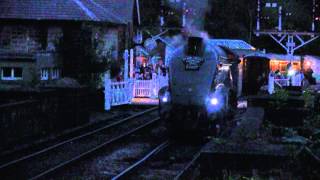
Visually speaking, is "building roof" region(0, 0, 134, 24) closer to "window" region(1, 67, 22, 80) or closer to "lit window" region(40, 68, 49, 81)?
"lit window" region(40, 68, 49, 81)

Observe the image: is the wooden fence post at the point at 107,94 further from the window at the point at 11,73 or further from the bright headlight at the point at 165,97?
the bright headlight at the point at 165,97

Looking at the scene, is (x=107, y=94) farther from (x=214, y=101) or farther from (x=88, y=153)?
(x=88, y=153)

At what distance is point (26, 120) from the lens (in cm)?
1658

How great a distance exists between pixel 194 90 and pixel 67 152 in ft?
12.3

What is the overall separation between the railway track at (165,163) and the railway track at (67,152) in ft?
4.40

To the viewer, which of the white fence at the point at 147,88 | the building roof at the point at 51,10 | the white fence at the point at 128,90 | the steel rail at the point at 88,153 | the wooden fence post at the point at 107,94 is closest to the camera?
the steel rail at the point at 88,153

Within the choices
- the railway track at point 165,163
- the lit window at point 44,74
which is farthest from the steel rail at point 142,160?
the lit window at point 44,74

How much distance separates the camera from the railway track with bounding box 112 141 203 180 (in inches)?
476

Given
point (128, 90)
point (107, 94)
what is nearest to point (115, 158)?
point (107, 94)

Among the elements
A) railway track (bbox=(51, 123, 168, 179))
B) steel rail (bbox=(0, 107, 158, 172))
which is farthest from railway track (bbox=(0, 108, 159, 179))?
railway track (bbox=(51, 123, 168, 179))

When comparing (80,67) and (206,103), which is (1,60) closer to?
(80,67)

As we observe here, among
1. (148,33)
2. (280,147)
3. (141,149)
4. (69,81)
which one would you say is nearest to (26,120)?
(141,149)

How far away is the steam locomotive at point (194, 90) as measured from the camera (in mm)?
16656

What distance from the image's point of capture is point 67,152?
15.1 metres
